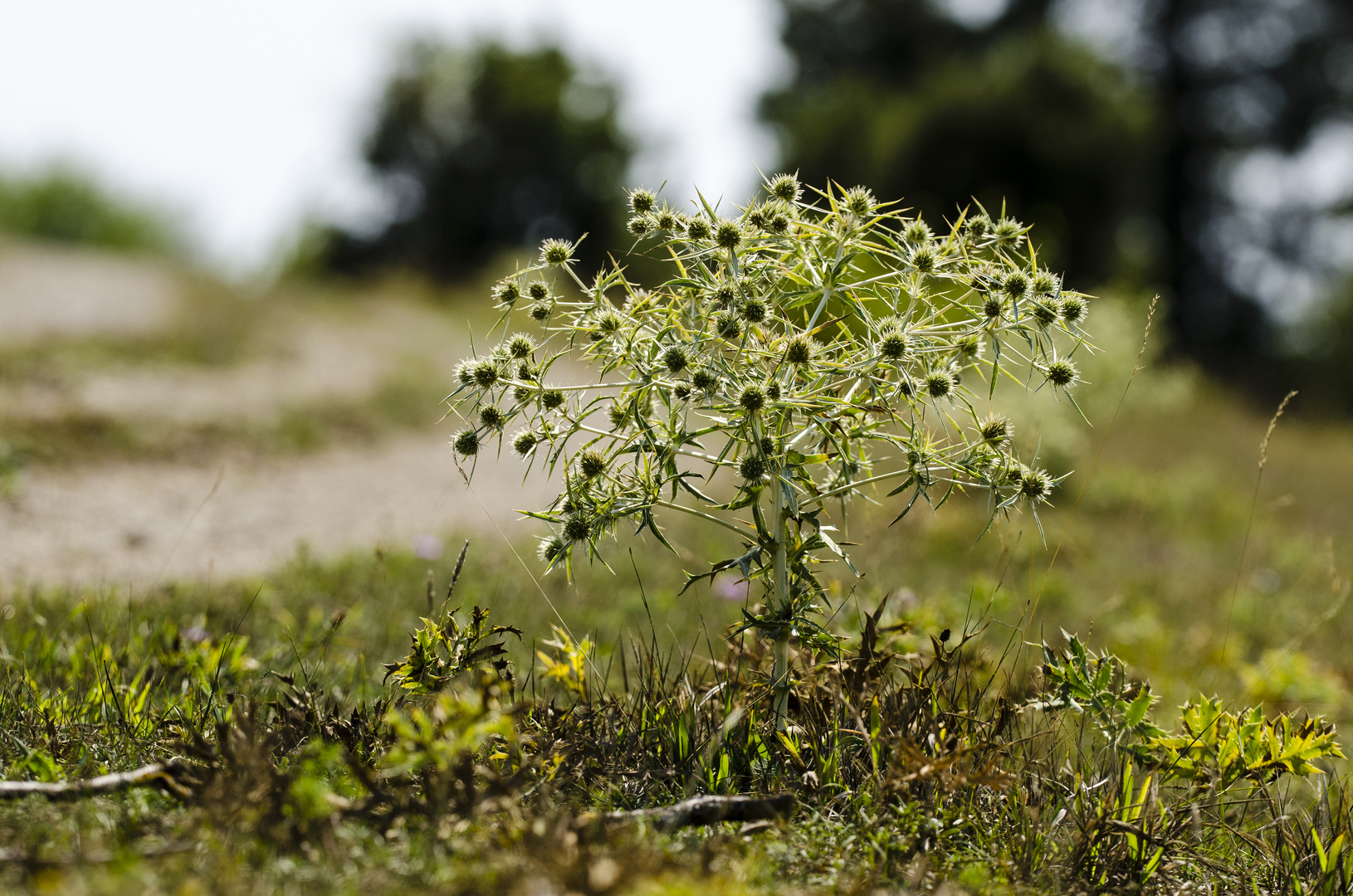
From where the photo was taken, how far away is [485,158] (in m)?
22.9

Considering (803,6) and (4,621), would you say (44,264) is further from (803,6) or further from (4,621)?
(803,6)

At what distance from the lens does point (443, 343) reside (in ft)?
44.2

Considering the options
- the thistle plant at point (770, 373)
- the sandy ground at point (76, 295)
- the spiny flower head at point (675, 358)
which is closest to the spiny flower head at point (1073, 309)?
the thistle plant at point (770, 373)

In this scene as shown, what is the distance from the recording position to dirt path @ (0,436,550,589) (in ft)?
14.7

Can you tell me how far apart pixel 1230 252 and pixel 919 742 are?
2437 centimetres

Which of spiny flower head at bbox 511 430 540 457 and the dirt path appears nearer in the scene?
spiny flower head at bbox 511 430 540 457

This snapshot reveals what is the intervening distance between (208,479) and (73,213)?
2034 cm

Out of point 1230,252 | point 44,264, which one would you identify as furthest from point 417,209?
point 1230,252

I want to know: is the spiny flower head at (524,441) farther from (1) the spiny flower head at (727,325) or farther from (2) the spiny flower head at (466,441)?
(1) the spiny flower head at (727,325)

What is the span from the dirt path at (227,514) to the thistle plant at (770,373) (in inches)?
59.3

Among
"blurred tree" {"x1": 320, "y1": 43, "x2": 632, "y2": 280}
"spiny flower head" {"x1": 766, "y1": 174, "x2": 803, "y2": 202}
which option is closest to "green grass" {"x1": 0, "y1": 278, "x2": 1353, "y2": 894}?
"spiny flower head" {"x1": 766, "y1": 174, "x2": 803, "y2": 202}

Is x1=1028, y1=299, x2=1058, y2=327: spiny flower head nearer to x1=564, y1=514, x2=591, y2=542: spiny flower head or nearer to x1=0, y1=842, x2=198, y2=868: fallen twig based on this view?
x1=564, y1=514, x2=591, y2=542: spiny flower head

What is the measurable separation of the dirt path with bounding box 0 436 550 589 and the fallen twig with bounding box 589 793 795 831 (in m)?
1.90

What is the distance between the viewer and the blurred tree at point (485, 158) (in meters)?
22.5
